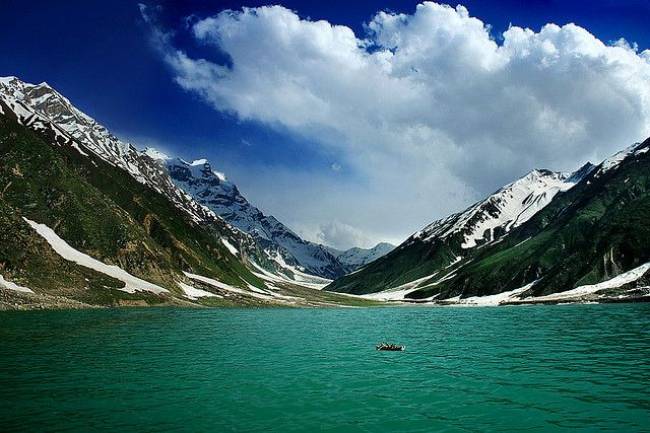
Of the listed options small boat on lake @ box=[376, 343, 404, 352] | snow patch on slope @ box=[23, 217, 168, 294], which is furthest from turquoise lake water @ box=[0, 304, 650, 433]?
snow patch on slope @ box=[23, 217, 168, 294]

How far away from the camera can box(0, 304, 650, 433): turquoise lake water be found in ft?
84.3

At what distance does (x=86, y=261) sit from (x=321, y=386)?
165m

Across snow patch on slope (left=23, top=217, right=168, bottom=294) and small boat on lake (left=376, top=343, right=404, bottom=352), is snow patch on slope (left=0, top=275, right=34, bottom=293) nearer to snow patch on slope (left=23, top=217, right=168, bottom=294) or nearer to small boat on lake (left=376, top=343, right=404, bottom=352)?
snow patch on slope (left=23, top=217, right=168, bottom=294)

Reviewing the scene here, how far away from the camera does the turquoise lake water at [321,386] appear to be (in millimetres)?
25703

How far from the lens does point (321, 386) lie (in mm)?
35438

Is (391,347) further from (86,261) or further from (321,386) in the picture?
(86,261)

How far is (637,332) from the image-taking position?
224ft

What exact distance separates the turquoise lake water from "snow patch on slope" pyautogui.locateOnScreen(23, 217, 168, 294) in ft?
383

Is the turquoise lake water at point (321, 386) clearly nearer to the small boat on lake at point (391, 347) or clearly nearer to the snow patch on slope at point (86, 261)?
the small boat on lake at point (391, 347)

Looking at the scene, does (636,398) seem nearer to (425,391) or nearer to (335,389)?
(425,391)

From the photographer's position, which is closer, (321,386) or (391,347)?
(321,386)

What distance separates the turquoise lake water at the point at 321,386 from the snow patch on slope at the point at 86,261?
383 ft

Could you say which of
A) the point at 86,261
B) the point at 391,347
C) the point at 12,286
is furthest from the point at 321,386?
the point at 86,261

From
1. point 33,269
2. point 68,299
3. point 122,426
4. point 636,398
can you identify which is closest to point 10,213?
point 33,269
